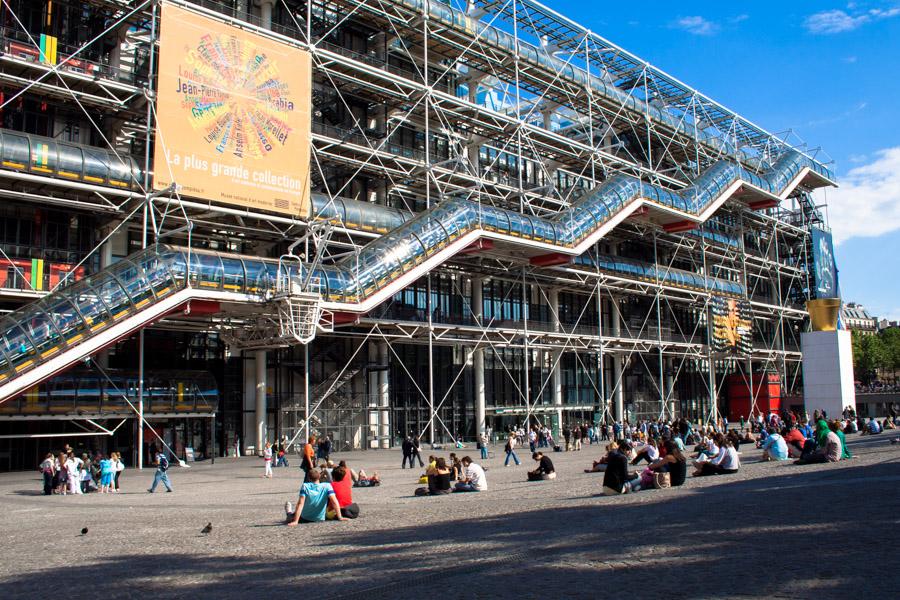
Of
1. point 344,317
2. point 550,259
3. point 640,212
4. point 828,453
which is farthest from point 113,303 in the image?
point 640,212

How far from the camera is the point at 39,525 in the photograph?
12203 mm

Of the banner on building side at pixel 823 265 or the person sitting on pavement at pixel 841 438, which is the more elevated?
the banner on building side at pixel 823 265

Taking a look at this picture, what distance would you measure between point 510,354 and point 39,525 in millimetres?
27871

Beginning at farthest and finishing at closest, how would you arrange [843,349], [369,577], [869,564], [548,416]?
1. [548,416]
2. [843,349]
3. [369,577]
4. [869,564]

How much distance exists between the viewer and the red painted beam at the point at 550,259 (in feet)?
110

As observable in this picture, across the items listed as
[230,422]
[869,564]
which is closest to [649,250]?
[230,422]

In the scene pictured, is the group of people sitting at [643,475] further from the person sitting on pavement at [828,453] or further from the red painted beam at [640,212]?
the red painted beam at [640,212]

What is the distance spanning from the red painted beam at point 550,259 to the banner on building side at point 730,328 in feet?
43.5

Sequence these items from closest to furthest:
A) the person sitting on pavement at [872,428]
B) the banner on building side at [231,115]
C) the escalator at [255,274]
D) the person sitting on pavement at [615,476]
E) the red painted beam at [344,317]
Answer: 1. the person sitting on pavement at [615,476]
2. the escalator at [255,274]
3. the banner on building side at [231,115]
4. the red painted beam at [344,317]
5. the person sitting on pavement at [872,428]

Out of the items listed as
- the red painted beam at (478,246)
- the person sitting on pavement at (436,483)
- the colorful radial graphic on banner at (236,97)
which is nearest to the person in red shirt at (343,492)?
the person sitting on pavement at (436,483)

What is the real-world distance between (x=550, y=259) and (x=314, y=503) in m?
23.8

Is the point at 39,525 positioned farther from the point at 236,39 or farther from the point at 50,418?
the point at 236,39

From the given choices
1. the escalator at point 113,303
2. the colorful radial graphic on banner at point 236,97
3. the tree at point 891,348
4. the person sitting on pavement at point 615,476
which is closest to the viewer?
the person sitting on pavement at point 615,476

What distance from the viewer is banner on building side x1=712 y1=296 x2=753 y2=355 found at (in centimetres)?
4403
